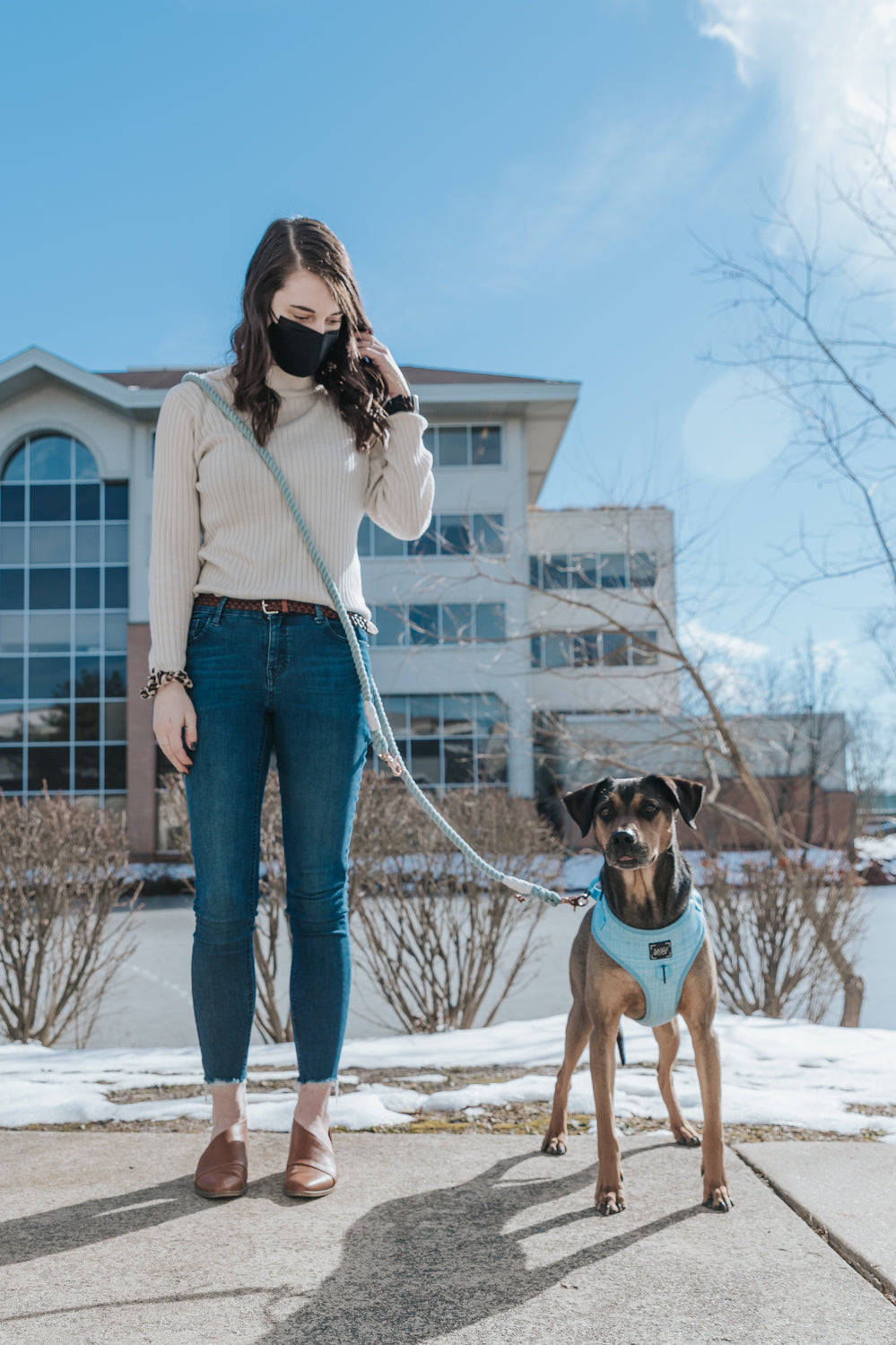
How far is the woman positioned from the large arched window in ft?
80.1

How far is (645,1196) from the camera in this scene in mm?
2326

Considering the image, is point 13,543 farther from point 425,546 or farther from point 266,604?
point 266,604

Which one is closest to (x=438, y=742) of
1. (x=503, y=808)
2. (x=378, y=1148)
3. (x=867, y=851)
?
(x=867, y=851)

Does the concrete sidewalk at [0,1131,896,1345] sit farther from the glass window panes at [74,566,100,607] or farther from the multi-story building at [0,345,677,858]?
the glass window panes at [74,566,100,607]

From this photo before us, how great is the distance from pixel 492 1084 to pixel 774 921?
4.62 m

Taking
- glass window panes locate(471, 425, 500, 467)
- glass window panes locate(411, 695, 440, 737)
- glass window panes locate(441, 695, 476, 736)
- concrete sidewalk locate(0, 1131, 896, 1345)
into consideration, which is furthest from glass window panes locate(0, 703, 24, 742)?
concrete sidewalk locate(0, 1131, 896, 1345)

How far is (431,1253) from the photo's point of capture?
1994mm

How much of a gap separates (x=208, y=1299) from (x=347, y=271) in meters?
2.24

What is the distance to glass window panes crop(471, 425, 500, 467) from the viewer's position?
2586 centimetres

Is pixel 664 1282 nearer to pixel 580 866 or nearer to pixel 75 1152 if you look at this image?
pixel 75 1152

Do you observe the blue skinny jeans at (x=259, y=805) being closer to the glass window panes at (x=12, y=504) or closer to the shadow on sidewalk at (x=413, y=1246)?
the shadow on sidewalk at (x=413, y=1246)

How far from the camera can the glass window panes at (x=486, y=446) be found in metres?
25.9

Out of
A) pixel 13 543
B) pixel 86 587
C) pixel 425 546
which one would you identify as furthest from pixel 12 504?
pixel 425 546

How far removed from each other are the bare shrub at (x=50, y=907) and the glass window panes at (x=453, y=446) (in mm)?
18904
